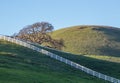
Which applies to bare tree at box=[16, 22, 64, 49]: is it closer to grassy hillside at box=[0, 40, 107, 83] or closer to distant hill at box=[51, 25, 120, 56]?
distant hill at box=[51, 25, 120, 56]

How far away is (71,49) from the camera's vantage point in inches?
6727

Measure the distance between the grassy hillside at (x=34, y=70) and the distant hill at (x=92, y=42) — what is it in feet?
256

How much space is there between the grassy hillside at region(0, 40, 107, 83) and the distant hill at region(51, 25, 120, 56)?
7802 cm

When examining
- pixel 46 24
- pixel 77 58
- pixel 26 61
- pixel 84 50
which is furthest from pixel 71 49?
pixel 26 61

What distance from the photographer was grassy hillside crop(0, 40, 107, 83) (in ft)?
171

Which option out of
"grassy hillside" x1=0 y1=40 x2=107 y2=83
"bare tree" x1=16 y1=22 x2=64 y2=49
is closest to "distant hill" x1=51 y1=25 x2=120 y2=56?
"bare tree" x1=16 y1=22 x2=64 y2=49

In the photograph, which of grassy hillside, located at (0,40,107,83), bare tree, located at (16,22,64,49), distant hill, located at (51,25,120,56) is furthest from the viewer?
distant hill, located at (51,25,120,56)

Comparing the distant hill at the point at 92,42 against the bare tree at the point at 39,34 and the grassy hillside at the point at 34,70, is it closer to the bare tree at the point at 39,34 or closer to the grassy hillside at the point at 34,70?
the bare tree at the point at 39,34

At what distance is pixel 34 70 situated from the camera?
2440 inches

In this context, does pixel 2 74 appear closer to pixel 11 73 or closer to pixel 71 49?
pixel 11 73

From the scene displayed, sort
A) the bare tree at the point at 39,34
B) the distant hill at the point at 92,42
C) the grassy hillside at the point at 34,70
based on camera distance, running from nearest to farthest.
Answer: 1. the grassy hillside at the point at 34,70
2. the bare tree at the point at 39,34
3. the distant hill at the point at 92,42

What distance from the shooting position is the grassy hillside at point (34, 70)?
171 feet

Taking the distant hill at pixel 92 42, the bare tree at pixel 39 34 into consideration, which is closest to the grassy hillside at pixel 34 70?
the bare tree at pixel 39 34

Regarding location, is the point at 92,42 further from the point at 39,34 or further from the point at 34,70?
the point at 34,70
